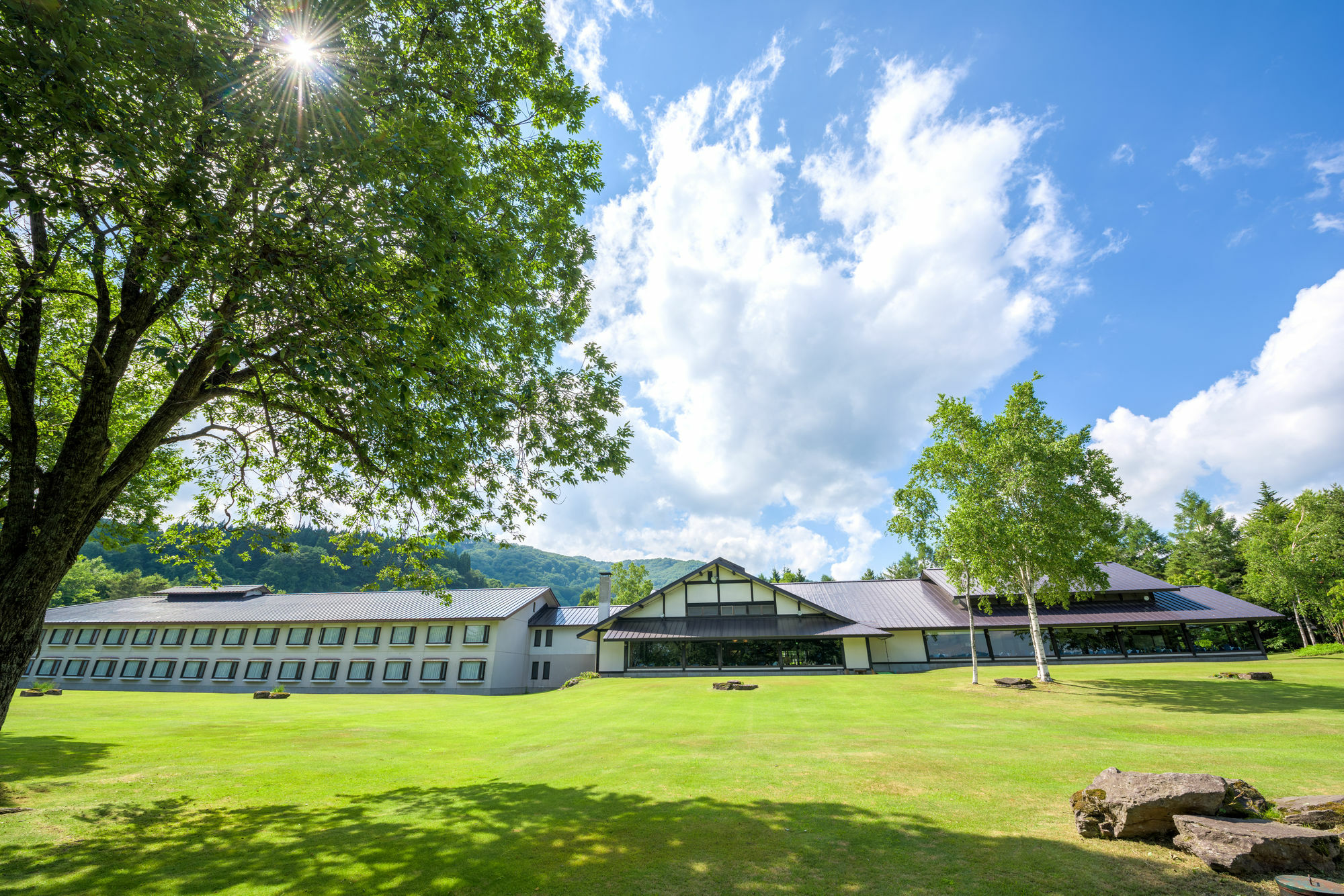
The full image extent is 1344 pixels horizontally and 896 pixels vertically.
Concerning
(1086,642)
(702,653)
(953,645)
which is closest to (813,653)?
(702,653)

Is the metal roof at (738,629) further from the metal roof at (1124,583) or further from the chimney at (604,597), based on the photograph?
the metal roof at (1124,583)

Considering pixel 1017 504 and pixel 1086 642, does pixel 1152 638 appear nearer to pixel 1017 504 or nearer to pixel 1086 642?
pixel 1086 642

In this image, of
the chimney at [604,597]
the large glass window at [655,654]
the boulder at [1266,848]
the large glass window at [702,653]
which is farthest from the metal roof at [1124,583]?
the boulder at [1266,848]

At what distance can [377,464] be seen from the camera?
1123cm

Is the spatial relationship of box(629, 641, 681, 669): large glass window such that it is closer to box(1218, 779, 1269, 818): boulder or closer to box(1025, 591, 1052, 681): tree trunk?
box(1025, 591, 1052, 681): tree trunk

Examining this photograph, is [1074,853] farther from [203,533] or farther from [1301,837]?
[203,533]

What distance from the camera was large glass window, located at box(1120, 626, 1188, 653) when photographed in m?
38.1

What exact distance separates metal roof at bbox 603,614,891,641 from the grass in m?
17.7

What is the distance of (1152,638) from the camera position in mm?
38312

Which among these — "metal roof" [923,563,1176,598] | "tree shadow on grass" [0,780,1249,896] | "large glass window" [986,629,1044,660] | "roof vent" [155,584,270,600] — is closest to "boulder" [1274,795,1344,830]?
"tree shadow on grass" [0,780,1249,896]

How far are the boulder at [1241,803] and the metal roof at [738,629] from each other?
107ft

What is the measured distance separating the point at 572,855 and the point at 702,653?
35.6m

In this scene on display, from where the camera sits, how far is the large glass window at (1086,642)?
3822cm

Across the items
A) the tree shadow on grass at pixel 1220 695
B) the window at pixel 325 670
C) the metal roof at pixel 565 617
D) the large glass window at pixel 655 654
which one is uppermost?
the metal roof at pixel 565 617
